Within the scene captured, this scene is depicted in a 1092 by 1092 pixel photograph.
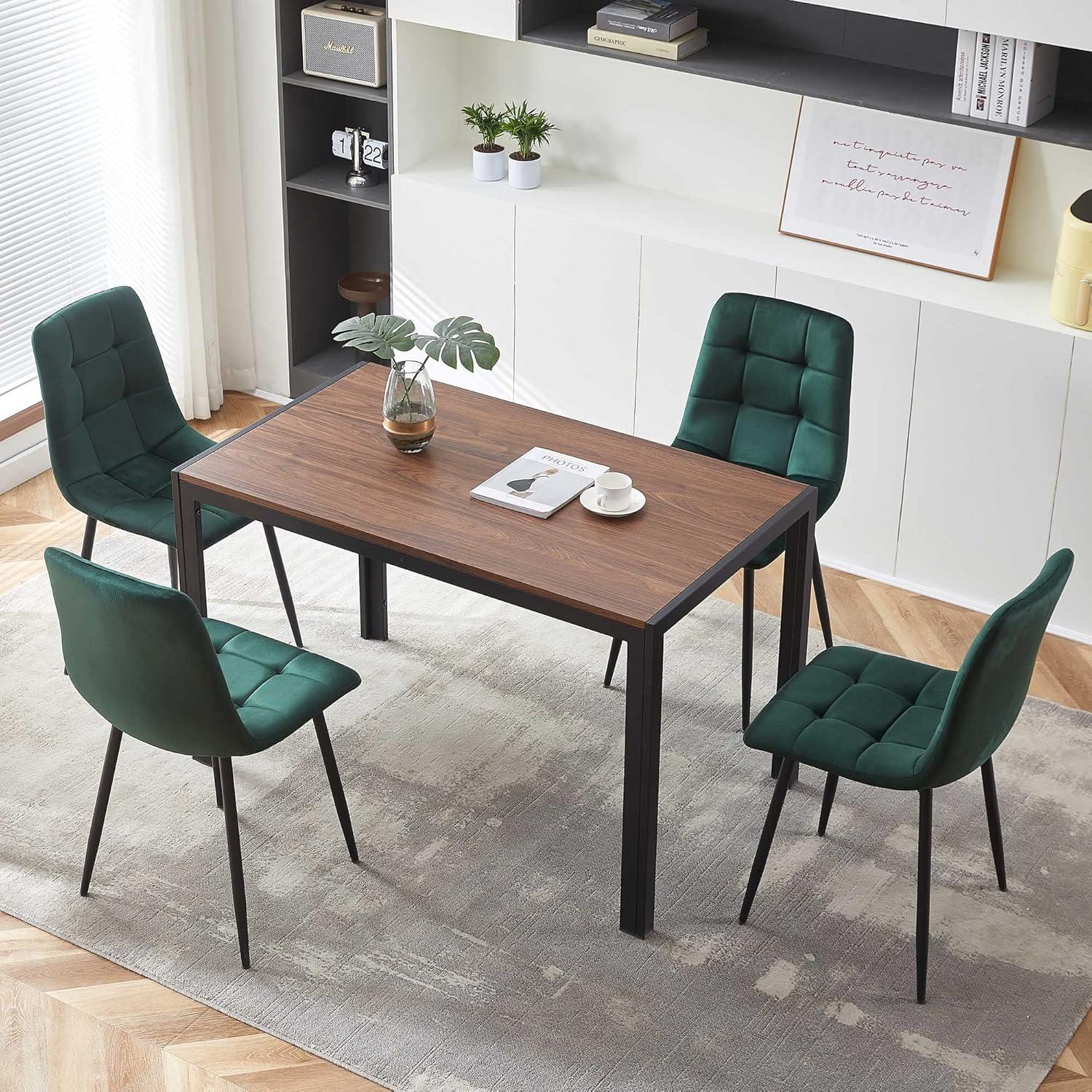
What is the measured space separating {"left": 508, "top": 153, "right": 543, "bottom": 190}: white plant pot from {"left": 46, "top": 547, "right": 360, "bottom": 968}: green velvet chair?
7.23ft

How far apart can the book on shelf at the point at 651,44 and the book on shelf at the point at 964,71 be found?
2.65ft

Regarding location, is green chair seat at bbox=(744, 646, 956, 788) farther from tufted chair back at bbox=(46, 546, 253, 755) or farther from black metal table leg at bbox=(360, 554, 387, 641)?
black metal table leg at bbox=(360, 554, 387, 641)

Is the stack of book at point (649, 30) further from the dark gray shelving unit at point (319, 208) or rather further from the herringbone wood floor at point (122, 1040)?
the herringbone wood floor at point (122, 1040)

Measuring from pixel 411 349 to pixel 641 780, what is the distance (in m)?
1.17

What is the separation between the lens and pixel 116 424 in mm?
4422

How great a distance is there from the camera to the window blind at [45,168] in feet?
17.3

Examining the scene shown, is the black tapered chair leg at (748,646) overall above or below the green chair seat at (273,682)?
below

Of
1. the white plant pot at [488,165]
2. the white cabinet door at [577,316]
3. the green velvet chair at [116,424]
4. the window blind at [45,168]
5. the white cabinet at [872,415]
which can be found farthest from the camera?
the white plant pot at [488,165]

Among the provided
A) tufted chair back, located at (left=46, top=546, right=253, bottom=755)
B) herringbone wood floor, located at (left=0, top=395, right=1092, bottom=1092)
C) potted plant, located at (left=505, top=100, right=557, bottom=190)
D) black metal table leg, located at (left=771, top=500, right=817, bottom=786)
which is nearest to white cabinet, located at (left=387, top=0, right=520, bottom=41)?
potted plant, located at (left=505, top=100, right=557, bottom=190)

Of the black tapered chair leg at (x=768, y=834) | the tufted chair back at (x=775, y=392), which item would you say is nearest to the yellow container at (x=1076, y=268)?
the tufted chair back at (x=775, y=392)

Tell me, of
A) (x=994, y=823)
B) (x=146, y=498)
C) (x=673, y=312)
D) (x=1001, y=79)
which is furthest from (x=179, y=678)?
(x=1001, y=79)

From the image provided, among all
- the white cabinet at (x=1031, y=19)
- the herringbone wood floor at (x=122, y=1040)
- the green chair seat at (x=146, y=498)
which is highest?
the white cabinet at (x=1031, y=19)

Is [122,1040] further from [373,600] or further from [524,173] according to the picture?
[524,173]

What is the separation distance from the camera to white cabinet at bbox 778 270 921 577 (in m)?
4.70
